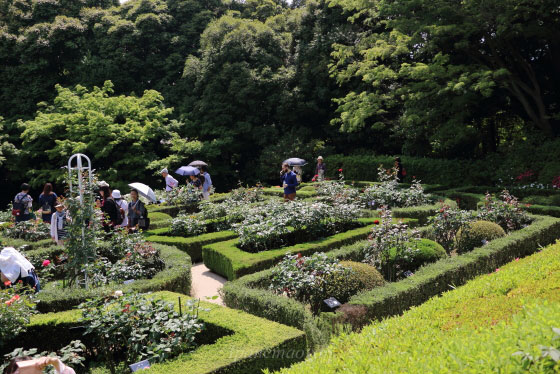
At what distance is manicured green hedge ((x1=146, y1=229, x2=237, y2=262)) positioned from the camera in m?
9.63

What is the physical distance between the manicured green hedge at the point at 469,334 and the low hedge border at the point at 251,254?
327 centimetres

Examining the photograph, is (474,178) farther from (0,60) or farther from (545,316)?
(0,60)

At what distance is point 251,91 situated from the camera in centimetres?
2331

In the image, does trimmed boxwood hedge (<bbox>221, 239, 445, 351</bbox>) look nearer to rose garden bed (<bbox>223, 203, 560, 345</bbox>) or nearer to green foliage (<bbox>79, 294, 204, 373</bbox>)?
rose garden bed (<bbox>223, 203, 560, 345</bbox>)

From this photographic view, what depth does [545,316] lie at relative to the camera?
2.65 metres

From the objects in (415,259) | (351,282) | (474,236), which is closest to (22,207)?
(351,282)

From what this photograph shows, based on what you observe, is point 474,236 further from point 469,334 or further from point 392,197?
point 469,334

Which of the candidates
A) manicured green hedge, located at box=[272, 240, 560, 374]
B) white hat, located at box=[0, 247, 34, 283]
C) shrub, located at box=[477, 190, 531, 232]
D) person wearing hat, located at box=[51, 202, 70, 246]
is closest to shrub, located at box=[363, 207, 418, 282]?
manicured green hedge, located at box=[272, 240, 560, 374]

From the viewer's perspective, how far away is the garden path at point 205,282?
25.3 ft

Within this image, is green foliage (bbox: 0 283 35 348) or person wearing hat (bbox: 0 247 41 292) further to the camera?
person wearing hat (bbox: 0 247 41 292)

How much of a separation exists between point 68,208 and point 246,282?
10.3 feet

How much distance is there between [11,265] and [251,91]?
18.8 m

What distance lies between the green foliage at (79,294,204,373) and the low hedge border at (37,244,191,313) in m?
0.39

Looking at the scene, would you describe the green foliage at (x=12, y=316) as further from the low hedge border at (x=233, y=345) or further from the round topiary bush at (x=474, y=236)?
the round topiary bush at (x=474, y=236)
